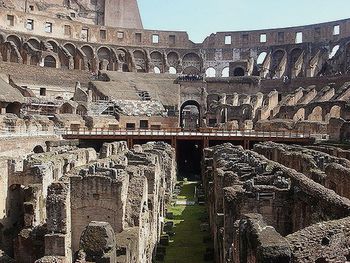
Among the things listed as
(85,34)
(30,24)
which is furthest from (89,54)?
(30,24)

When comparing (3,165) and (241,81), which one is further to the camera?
(241,81)

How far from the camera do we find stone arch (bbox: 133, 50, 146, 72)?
70500 millimetres

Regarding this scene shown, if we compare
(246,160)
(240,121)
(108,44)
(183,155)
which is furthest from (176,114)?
(246,160)

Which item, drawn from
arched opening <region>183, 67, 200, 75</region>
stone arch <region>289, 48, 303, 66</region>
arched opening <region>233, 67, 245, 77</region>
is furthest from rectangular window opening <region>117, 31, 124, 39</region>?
stone arch <region>289, 48, 303, 66</region>

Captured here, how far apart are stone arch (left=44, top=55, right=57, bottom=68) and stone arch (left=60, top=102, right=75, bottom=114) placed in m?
15.7

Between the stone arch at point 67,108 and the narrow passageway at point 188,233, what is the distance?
24.4 m

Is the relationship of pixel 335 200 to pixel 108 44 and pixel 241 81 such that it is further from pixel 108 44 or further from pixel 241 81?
pixel 108 44

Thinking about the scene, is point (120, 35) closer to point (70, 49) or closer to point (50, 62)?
point (70, 49)

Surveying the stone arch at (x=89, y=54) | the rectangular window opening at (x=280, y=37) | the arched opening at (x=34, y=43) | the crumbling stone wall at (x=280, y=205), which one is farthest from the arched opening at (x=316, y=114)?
the arched opening at (x=34, y=43)

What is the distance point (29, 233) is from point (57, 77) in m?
47.1

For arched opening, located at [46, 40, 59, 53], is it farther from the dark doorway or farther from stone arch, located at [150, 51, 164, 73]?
the dark doorway

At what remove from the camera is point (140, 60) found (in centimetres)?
7094

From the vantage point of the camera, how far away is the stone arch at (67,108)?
4822 centimetres

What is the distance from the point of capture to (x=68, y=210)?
11508mm
